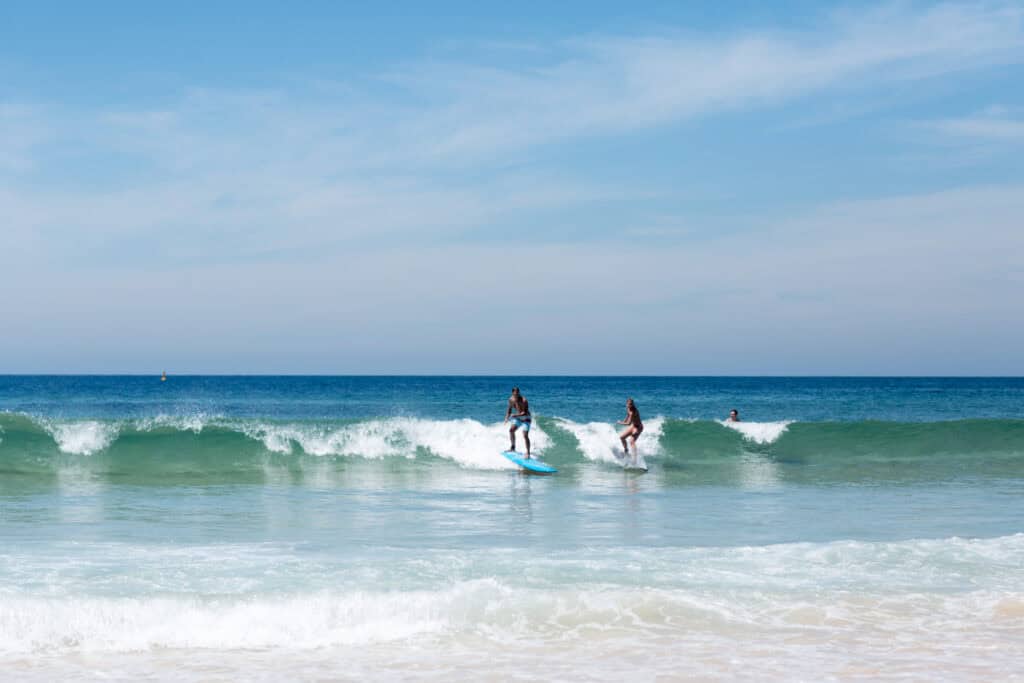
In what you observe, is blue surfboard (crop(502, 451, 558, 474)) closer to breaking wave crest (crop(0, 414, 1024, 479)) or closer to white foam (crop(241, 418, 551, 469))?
breaking wave crest (crop(0, 414, 1024, 479))

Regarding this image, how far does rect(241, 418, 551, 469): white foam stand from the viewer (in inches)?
1030

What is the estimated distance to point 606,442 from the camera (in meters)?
27.4

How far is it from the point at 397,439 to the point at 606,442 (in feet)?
20.3

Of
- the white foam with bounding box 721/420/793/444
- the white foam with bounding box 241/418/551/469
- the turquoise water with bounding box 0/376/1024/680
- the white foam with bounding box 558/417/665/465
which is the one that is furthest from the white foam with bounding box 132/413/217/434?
the white foam with bounding box 721/420/793/444

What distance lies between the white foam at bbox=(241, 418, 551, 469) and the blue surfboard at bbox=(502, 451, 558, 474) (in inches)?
50.7

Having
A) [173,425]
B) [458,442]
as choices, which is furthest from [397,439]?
[173,425]

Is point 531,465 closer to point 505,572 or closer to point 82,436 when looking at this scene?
point 505,572

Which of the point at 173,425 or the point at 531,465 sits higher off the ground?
the point at 173,425

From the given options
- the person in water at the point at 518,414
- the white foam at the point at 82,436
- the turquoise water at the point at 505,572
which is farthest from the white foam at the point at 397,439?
the white foam at the point at 82,436

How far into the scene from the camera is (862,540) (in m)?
12.2

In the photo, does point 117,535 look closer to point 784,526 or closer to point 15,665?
point 15,665

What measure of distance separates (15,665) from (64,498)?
9.90m

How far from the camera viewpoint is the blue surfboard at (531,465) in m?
22.0

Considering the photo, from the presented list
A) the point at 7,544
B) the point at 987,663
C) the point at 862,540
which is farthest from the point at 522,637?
the point at 7,544
